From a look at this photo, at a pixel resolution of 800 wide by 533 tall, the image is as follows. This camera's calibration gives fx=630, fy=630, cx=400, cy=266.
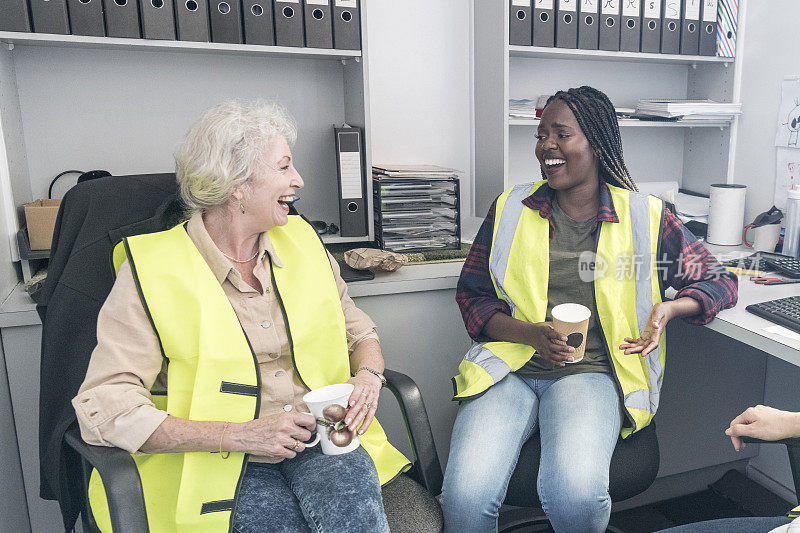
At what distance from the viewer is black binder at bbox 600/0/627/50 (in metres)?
2.15

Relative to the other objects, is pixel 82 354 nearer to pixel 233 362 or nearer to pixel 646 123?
pixel 233 362

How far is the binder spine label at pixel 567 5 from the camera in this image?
2.10 m

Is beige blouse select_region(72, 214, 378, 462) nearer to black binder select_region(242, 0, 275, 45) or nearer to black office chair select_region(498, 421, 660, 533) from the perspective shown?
black office chair select_region(498, 421, 660, 533)

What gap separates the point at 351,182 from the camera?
2.03 metres

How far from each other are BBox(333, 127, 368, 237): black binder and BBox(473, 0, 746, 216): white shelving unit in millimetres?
501

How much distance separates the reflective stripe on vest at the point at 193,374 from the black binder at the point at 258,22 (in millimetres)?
798

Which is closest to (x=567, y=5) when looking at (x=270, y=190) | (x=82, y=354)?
(x=270, y=190)

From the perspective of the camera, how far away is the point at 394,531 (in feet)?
3.91

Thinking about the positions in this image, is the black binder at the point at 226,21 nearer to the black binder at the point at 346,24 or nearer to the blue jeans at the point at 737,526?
the black binder at the point at 346,24

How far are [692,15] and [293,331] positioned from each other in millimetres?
1889

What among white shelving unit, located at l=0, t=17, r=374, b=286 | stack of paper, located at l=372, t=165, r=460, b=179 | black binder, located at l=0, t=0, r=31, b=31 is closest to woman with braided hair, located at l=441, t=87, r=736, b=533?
stack of paper, located at l=372, t=165, r=460, b=179

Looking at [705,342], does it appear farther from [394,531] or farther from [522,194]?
[394,531]

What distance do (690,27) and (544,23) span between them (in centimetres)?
59

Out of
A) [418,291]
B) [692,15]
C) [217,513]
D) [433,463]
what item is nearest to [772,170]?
[692,15]
